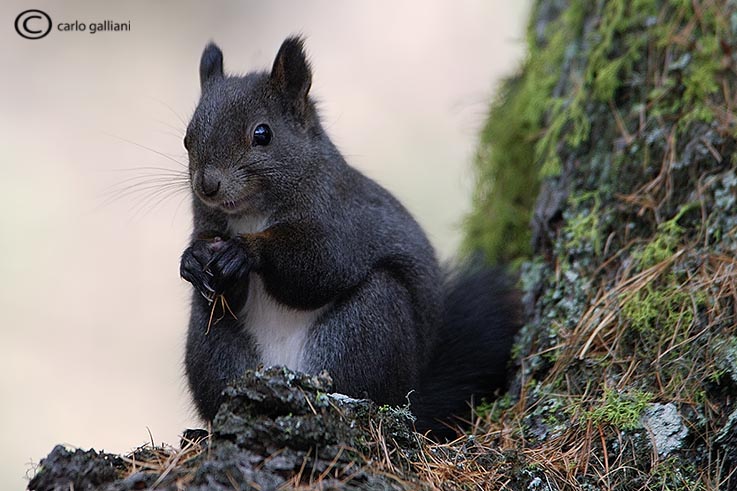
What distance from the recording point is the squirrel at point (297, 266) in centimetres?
293

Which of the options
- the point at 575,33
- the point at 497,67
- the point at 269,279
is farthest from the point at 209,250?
the point at 497,67

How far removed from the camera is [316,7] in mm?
6566

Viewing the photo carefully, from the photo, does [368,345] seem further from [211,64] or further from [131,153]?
[131,153]

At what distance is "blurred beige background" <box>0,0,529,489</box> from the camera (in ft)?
17.9

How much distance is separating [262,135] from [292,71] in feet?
0.89

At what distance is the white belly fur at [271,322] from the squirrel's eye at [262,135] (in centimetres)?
25

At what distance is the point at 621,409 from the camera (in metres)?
2.75

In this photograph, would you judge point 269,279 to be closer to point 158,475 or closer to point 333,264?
point 333,264

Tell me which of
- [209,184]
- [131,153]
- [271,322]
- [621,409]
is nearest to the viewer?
[621,409]

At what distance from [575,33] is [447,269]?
44.5 inches

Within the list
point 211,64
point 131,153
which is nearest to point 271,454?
point 211,64

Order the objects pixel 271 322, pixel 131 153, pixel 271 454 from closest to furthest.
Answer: pixel 271 454 → pixel 271 322 → pixel 131 153

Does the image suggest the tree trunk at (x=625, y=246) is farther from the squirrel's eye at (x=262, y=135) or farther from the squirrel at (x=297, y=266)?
the squirrel's eye at (x=262, y=135)

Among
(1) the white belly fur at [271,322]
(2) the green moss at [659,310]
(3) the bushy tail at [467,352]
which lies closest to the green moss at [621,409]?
(2) the green moss at [659,310]
